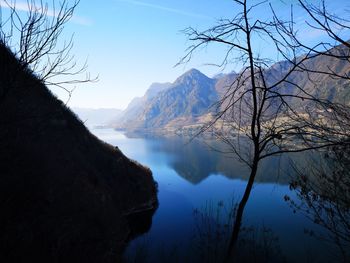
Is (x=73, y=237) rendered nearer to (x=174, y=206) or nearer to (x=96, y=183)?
(x=96, y=183)

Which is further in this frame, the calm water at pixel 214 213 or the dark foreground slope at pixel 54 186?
the calm water at pixel 214 213

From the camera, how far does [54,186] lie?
20469mm

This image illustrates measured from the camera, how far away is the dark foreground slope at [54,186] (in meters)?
8.88

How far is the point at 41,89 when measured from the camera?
36.2 metres

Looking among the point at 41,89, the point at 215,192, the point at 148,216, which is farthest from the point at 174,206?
the point at 41,89

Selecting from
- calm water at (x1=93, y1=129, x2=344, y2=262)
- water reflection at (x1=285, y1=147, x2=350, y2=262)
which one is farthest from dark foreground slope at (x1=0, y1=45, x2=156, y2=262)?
water reflection at (x1=285, y1=147, x2=350, y2=262)

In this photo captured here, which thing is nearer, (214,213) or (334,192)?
(334,192)

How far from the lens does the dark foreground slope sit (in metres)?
8.88

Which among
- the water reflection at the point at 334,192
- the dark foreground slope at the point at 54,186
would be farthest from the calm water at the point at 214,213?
the dark foreground slope at the point at 54,186

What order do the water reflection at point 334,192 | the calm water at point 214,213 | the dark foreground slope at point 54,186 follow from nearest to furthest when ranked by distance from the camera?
the water reflection at point 334,192 → the dark foreground slope at point 54,186 → the calm water at point 214,213

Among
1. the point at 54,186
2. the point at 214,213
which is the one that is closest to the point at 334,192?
the point at 54,186

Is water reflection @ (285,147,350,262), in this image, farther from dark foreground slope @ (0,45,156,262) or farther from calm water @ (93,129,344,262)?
dark foreground slope @ (0,45,156,262)

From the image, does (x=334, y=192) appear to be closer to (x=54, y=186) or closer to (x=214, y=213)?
(x=54, y=186)

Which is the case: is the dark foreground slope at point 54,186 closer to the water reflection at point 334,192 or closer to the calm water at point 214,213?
the calm water at point 214,213
